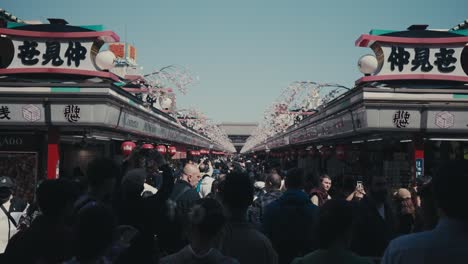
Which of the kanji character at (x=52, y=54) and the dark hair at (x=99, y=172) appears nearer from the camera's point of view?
the dark hair at (x=99, y=172)

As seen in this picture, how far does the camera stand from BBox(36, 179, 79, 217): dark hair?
13.6ft

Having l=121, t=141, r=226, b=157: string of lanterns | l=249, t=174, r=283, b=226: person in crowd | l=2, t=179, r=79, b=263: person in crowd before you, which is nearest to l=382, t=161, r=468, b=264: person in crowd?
l=2, t=179, r=79, b=263: person in crowd

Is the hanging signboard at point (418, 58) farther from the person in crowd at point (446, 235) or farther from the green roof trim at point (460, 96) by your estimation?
the person in crowd at point (446, 235)

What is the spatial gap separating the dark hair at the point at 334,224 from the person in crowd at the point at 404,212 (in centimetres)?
433

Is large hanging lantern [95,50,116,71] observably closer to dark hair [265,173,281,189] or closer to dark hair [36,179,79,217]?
dark hair [265,173,281,189]

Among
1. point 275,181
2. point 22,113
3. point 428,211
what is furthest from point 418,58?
point 22,113

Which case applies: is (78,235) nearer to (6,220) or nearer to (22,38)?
(6,220)

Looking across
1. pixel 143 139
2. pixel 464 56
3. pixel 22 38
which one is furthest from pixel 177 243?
pixel 143 139

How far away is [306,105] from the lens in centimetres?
3791

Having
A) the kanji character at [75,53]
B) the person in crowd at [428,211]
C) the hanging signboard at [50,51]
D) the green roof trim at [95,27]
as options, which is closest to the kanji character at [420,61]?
the hanging signboard at [50,51]

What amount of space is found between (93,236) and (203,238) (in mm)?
704

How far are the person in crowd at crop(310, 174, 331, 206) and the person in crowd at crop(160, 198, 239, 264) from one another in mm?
4774

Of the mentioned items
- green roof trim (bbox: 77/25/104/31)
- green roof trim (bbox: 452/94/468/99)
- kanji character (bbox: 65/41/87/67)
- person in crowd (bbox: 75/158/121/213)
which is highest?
green roof trim (bbox: 77/25/104/31)

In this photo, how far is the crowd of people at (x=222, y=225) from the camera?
2.88 m
